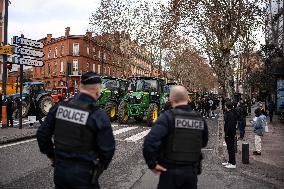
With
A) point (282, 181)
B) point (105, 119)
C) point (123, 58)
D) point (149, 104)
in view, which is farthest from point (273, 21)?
point (105, 119)

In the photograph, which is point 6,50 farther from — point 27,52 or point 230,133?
point 230,133

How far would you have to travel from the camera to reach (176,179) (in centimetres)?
388

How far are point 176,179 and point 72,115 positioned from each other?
126 cm

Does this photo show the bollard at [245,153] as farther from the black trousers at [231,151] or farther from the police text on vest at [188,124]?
the police text on vest at [188,124]

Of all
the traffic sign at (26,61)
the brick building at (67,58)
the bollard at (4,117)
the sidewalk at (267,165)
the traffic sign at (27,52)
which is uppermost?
the brick building at (67,58)

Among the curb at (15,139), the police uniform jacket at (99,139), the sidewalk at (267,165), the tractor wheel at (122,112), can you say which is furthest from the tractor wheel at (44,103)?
the police uniform jacket at (99,139)

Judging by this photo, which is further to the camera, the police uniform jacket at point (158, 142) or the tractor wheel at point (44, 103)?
the tractor wheel at point (44, 103)

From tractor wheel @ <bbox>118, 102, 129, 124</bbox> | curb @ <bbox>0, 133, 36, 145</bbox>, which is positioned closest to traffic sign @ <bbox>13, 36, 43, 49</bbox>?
curb @ <bbox>0, 133, 36, 145</bbox>

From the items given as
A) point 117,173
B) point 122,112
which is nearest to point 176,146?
point 117,173

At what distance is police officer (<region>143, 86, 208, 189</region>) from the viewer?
3.89m

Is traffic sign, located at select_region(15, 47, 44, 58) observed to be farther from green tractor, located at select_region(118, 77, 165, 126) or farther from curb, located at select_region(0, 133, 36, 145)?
green tractor, located at select_region(118, 77, 165, 126)

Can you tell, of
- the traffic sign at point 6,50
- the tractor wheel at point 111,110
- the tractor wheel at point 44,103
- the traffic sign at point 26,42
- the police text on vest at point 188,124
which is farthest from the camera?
the tractor wheel at point 44,103

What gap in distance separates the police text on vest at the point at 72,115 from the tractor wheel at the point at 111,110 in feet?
51.9

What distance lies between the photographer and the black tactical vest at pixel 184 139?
156 inches
